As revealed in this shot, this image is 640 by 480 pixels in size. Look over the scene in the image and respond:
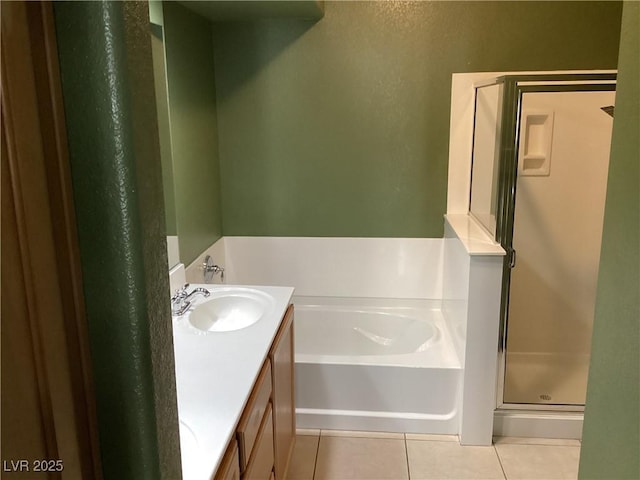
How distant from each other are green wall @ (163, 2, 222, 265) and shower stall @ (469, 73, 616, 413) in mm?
1509

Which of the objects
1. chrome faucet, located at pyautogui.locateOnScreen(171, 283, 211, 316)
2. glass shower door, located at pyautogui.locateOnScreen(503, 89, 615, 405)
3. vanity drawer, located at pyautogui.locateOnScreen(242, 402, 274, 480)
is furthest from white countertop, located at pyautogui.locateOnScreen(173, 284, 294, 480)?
glass shower door, located at pyautogui.locateOnScreen(503, 89, 615, 405)

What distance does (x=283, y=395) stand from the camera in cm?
201

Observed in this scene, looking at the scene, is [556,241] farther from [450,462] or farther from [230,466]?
[230,466]

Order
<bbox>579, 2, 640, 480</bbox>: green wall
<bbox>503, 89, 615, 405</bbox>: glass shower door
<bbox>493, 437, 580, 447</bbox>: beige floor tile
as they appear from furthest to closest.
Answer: <bbox>503, 89, 615, 405</bbox>: glass shower door < <bbox>493, 437, 580, 447</bbox>: beige floor tile < <bbox>579, 2, 640, 480</bbox>: green wall

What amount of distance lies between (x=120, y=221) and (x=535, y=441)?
2.54 meters

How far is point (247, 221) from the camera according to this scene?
3.26 meters

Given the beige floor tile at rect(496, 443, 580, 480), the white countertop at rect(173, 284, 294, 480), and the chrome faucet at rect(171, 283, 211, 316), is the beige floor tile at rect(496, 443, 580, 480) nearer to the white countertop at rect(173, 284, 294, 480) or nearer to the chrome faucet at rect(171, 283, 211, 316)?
the white countertop at rect(173, 284, 294, 480)

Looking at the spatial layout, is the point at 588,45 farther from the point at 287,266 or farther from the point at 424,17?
the point at 287,266

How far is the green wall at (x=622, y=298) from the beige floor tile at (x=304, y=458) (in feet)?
4.73

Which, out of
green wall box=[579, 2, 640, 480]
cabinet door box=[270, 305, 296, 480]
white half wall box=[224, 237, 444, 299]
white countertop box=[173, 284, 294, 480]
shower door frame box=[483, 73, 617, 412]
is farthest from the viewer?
white half wall box=[224, 237, 444, 299]

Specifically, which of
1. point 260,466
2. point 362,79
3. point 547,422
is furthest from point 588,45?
point 260,466

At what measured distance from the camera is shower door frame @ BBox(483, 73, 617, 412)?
2273 millimetres

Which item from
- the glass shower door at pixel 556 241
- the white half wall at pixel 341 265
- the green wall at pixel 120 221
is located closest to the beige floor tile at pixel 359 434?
the glass shower door at pixel 556 241

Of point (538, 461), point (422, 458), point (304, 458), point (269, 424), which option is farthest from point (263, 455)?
point (538, 461)
